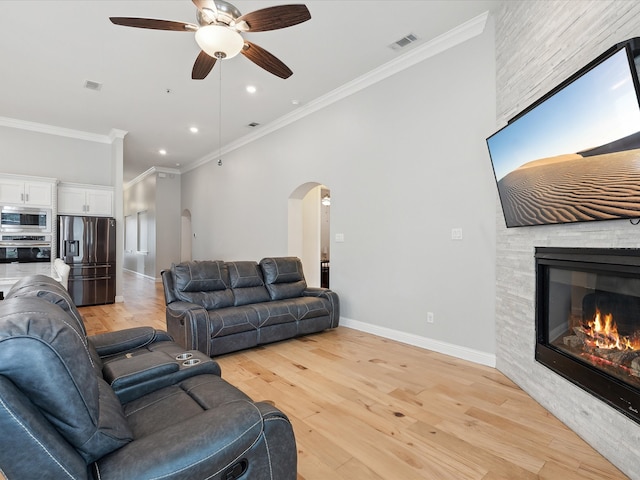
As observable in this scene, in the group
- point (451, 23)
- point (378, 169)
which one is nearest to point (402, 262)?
point (378, 169)

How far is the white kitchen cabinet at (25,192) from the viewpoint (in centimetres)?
560

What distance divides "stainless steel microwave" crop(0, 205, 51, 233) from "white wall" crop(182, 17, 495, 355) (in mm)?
4233

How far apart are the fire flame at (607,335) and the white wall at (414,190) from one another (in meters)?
1.06

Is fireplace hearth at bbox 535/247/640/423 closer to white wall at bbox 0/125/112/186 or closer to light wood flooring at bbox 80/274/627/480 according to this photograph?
light wood flooring at bbox 80/274/627/480

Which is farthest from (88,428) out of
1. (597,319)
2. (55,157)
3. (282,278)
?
(55,157)

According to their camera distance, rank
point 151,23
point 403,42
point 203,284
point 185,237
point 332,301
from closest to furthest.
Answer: point 151,23, point 403,42, point 203,284, point 332,301, point 185,237

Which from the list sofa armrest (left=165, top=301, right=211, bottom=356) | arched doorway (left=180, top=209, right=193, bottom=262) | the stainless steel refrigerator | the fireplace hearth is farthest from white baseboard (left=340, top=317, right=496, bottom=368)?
arched doorway (left=180, top=209, right=193, bottom=262)

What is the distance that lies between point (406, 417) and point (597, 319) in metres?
1.42

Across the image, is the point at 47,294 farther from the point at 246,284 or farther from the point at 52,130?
the point at 52,130

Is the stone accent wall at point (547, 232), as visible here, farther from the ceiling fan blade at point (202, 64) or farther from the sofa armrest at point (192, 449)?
the ceiling fan blade at point (202, 64)

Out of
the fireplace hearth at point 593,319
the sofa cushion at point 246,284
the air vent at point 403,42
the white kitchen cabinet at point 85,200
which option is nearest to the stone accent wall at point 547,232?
the fireplace hearth at point 593,319

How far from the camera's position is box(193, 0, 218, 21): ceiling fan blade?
2.50m

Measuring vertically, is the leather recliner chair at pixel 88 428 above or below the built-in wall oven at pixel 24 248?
below

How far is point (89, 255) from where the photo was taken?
6.33 metres
